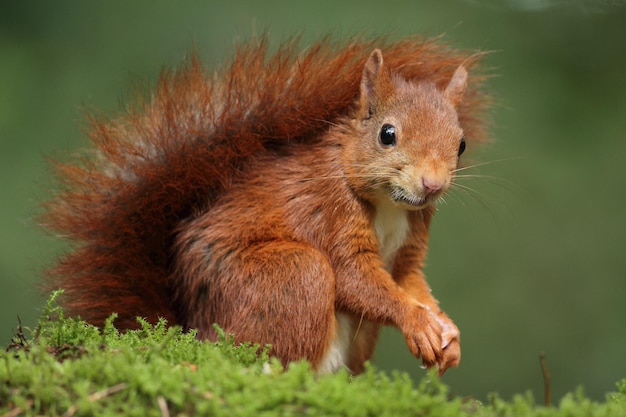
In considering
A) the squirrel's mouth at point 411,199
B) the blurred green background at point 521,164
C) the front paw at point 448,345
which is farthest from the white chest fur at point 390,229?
the blurred green background at point 521,164

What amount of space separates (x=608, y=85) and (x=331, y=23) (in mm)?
1288

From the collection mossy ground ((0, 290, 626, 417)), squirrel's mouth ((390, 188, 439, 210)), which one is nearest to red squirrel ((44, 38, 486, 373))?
squirrel's mouth ((390, 188, 439, 210))

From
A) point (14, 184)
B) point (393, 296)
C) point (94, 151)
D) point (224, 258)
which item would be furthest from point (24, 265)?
Answer: point (393, 296)

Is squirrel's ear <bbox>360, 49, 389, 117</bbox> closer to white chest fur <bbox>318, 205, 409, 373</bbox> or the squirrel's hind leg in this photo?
white chest fur <bbox>318, 205, 409, 373</bbox>

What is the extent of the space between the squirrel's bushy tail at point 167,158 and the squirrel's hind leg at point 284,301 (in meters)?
→ 0.22

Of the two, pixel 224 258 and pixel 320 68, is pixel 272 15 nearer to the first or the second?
pixel 320 68

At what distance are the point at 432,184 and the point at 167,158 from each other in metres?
0.67

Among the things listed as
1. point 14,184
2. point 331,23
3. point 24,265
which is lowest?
point 24,265

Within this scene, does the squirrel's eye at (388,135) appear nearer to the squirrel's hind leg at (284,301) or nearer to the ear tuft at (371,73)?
the ear tuft at (371,73)

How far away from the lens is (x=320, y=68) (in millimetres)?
1928

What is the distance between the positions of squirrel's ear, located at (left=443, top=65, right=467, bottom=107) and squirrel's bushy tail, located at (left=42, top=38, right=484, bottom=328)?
0.46ft

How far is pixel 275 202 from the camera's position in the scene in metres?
1.82

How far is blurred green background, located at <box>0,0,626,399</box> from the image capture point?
3215 mm

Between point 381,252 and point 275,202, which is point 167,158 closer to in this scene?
point 275,202
